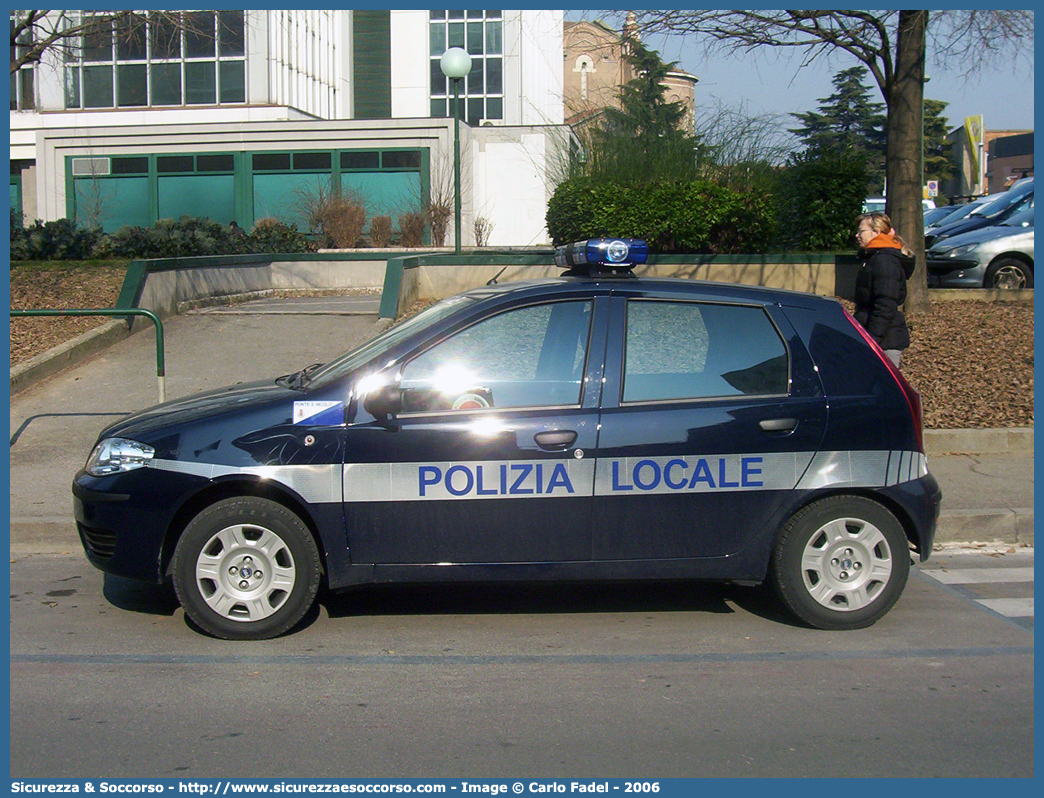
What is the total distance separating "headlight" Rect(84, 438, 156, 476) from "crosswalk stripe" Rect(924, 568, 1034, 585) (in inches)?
183

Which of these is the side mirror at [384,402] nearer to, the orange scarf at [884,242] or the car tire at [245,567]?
the car tire at [245,567]

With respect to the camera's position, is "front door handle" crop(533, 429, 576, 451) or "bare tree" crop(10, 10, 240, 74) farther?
"bare tree" crop(10, 10, 240, 74)

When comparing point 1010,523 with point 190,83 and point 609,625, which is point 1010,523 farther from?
point 190,83

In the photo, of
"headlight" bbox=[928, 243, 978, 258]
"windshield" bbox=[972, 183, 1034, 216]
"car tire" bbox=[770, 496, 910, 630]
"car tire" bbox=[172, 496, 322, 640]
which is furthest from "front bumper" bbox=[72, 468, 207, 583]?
"windshield" bbox=[972, 183, 1034, 216]

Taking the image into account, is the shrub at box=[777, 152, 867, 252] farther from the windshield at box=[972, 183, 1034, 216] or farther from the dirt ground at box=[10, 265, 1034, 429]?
the windshield at box=[972, 183, 1034, 216]

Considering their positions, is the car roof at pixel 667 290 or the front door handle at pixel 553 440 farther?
the car roof at pixel 667 290

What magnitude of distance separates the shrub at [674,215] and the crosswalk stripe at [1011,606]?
9.24 m

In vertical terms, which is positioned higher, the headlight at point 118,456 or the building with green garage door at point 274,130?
the building with green garage door at point 274,130

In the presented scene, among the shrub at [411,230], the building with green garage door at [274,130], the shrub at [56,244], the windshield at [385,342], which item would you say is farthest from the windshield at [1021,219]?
the shrub at [411,230]

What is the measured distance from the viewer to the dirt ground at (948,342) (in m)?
10.2

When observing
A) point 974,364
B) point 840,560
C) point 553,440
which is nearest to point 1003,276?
point 974,364

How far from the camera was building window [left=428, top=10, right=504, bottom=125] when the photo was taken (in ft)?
122

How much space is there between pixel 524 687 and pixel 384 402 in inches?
58.8

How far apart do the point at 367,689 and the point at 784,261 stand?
36.1ft
